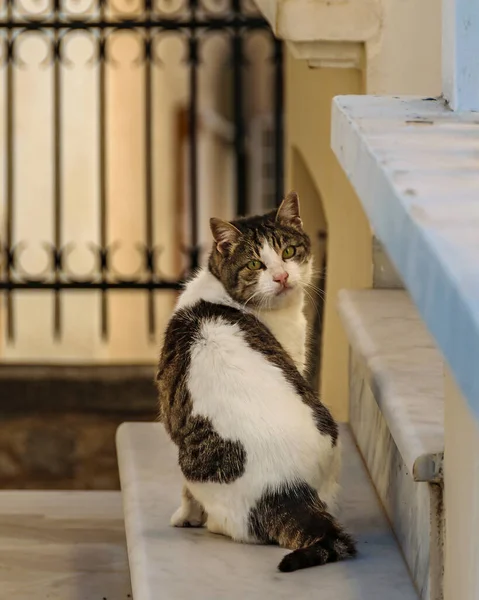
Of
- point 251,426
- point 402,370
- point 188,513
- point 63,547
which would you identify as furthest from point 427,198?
point 63,547

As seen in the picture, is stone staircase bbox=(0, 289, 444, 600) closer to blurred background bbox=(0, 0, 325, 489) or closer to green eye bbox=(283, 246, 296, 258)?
green eye bbox=(283, 246, 296, 258)

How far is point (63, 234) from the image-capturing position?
8727 millimetres

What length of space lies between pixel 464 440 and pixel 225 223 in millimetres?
1246

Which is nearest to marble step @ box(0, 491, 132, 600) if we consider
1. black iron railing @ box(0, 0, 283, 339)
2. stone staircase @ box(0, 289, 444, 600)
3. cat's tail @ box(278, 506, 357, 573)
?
stone staircase @ box(0, 289, 444, 600)

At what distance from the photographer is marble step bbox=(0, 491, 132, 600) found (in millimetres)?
2766

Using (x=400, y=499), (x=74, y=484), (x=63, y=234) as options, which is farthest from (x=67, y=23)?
(x=400, y=499)

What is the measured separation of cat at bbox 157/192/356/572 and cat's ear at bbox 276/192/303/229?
284mm

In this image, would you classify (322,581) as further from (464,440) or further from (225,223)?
(225,223)

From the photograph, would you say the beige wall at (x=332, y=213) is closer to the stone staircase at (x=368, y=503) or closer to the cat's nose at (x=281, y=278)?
the stone staircase at (x=368, y=503)

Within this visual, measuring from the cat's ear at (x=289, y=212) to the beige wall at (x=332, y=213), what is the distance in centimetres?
49

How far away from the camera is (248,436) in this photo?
7.63ft

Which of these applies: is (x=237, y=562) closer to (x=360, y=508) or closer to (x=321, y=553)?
(x=321, y=553)

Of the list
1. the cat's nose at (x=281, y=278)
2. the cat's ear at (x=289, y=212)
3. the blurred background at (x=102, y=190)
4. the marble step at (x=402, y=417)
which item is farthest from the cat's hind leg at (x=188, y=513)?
the blurred background at (x=102, y=190)

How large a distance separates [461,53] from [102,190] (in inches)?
166
